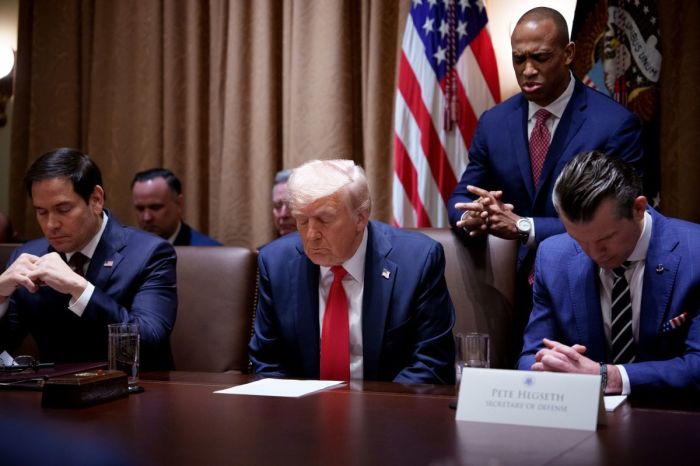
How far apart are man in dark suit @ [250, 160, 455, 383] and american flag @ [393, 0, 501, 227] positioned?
1624 millimetres

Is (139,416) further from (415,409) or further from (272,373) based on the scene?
(272,373)

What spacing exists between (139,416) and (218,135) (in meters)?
3.71

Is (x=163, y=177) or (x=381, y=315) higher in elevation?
(x=163, y=177)

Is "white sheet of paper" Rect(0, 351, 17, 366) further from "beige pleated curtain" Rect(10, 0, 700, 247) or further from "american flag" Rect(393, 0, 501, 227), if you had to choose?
"beige pleated curtain" Rect(10, 0, 700, 247)

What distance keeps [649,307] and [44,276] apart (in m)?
1.83

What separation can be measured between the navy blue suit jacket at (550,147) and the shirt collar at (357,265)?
1.75ft

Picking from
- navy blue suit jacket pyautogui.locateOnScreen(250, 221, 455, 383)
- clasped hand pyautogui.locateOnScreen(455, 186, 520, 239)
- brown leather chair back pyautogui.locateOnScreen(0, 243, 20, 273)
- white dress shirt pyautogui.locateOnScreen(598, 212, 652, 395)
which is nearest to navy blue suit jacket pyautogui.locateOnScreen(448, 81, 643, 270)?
clasped hand pyautogui.locateOnScreen(455, 186, 520, 239)

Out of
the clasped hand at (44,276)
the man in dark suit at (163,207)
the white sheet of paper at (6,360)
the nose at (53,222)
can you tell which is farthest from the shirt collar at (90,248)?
the man in dark suit at (163,207)

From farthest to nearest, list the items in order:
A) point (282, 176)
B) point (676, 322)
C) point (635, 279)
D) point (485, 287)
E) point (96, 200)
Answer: point (282, 176) → point (96, 200) → point (485, 287) → point (635, 279) → point (676, 322)

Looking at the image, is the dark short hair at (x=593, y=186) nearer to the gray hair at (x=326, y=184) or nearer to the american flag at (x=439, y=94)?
the gray hair at (x=326, y=184)

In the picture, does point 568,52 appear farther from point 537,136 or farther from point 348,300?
point 348,300

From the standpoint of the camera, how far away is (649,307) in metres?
2.56

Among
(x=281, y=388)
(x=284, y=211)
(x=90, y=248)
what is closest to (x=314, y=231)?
(x=281, y=388)

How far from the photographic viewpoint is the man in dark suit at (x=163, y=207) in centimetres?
527
